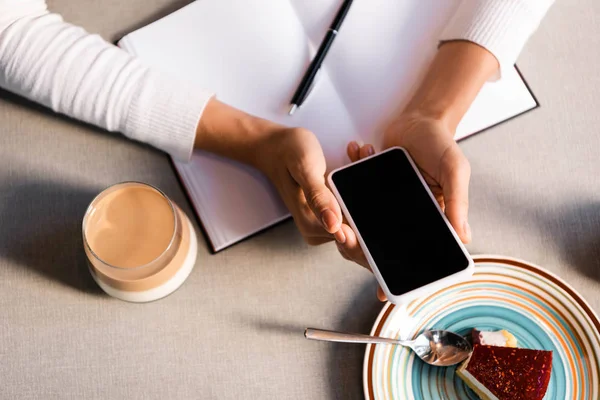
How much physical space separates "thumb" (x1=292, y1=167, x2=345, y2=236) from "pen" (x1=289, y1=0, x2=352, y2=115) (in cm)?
13

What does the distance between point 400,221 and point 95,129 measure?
17.0 inches

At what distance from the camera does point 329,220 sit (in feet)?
2.02

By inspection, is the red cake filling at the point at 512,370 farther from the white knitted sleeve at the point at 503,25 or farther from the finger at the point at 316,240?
the white knitted sleeve at the point at 503,25

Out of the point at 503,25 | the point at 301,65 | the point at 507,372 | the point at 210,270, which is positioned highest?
the point at 503,25

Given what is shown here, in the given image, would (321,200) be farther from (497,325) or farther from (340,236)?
(497,325)

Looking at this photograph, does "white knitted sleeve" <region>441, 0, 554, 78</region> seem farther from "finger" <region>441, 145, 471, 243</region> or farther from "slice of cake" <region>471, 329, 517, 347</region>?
"slice of cake" <region>471, 329, 517, 347</region>

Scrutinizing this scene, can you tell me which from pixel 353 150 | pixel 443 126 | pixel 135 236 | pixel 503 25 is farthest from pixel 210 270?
pixel 503 25

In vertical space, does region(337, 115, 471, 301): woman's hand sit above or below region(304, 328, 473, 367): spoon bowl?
above

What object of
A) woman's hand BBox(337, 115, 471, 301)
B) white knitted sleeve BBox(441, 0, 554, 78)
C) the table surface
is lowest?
the table surface

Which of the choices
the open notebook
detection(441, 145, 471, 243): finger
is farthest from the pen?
detection(441, 145, 471, 243): finger

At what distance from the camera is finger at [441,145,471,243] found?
2.10 feet

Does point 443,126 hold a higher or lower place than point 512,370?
higher

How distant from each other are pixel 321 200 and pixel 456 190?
0.16 m

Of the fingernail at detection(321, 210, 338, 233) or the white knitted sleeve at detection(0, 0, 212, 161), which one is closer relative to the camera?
the fingernail at detection(321, 210, 338, 233)
